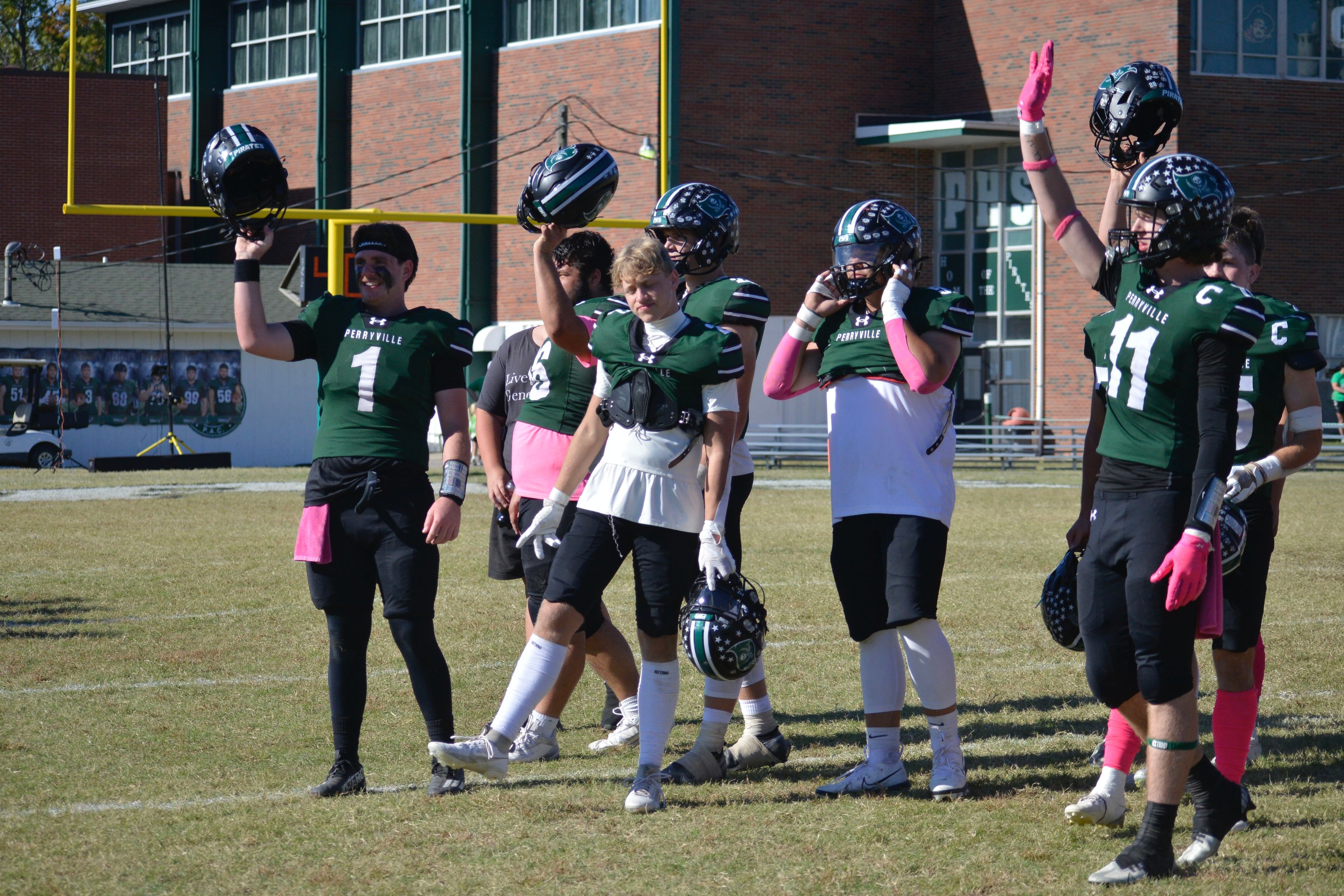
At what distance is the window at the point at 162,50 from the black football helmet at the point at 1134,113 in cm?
4117

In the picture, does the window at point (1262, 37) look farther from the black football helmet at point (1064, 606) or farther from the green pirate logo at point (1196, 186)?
the green pirate logo at point (1196, 186)

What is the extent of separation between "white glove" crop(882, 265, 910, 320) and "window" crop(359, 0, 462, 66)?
109ft

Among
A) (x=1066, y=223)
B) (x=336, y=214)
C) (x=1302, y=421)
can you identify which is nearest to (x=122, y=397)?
(x=336, y=214)

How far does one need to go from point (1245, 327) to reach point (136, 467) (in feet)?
86.2

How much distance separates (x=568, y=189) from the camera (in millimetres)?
5555

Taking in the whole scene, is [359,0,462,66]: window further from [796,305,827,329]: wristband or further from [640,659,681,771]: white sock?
[640,659,681,771]: white sock

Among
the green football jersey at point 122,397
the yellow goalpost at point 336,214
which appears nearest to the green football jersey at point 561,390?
the yellow goalpost at point 336,214

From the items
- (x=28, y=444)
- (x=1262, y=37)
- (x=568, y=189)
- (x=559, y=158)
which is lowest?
(x=28, y=444)

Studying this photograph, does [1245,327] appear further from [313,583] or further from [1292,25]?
[1292,25]

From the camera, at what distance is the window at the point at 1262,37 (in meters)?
32.1

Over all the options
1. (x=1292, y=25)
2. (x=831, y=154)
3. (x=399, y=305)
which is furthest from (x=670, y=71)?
(x=399, y=305)

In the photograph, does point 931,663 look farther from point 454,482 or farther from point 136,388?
point 136,388

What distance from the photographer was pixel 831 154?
34562 millimetres

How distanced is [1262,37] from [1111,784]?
31803 millimetres
